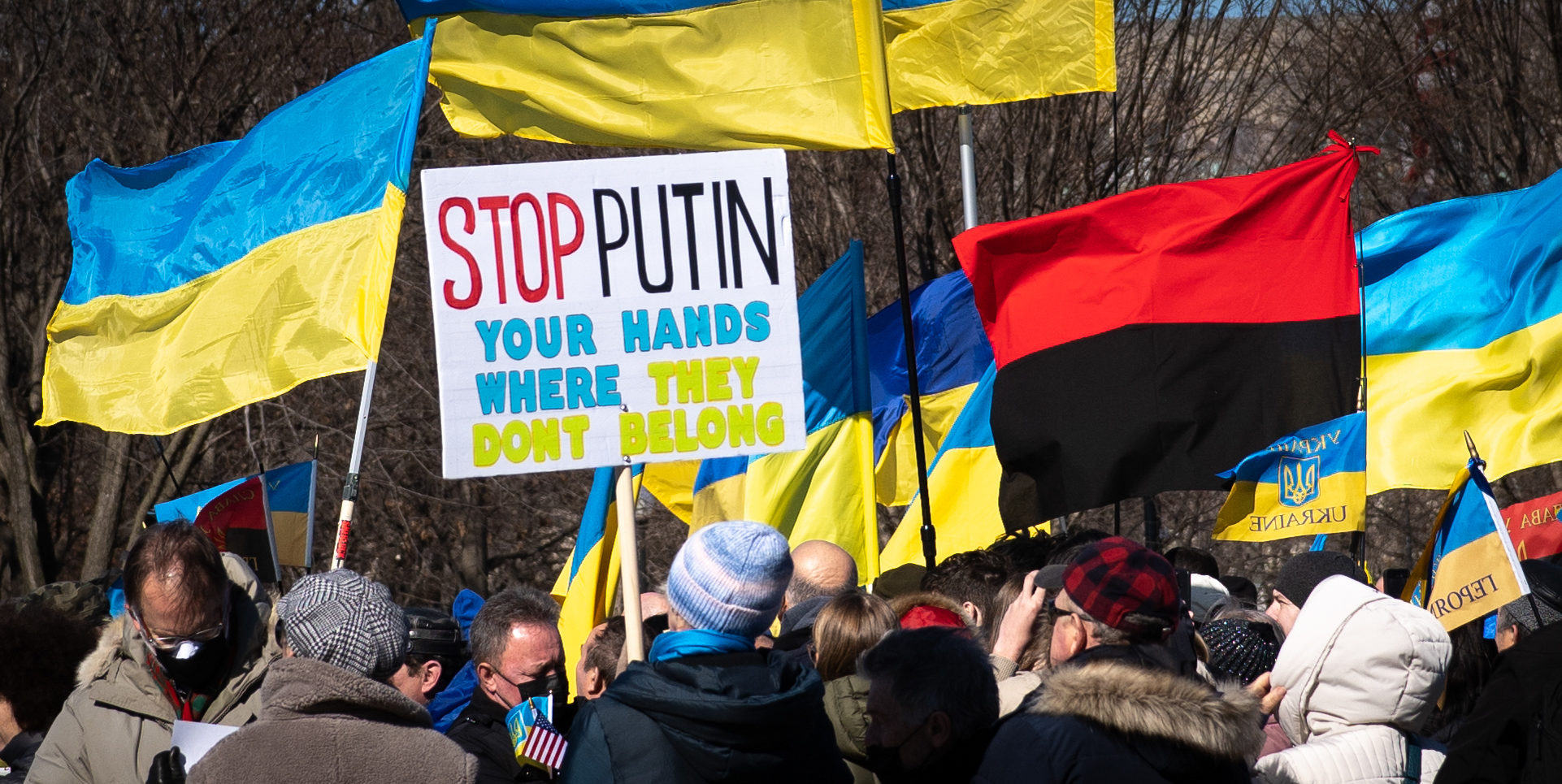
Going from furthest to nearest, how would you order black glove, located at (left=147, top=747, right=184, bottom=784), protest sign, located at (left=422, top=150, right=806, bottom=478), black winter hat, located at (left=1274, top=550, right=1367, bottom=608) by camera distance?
black winter hat, located at (left=1274, top=550, right=1367, bottom=608) → protest sign, located at (left=422, top=150, right=806, bottom=478) → black glove, located at (left=147, top=747, right=184, bottom=784)

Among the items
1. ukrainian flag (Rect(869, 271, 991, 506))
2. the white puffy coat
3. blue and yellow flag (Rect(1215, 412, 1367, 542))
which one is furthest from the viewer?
ukrainian flag (Rect(869, 271, 991, 506))

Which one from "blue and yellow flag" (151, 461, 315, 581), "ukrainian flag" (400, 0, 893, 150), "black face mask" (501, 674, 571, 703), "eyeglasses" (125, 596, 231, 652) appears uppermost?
"ukrainian flag" (400, 0, 893, 150)

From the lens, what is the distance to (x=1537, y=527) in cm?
688

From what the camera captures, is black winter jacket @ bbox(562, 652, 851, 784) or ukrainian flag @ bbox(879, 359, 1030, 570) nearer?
black winter jacket @ bbox(562, 652, 851, 784)

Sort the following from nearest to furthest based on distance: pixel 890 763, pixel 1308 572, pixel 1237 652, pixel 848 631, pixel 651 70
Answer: pixel 890 763, pixel 848 631, pixel 1237 652, pixel 1308 572, pixel 651 70

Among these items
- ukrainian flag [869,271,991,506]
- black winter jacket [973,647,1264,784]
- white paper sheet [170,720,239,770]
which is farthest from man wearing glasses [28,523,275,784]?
ukrainian flag [869,271,991,506]

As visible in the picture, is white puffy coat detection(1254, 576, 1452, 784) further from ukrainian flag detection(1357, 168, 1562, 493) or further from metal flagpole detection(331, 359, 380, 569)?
metal flagpole detection(331, 359, 380, 569)

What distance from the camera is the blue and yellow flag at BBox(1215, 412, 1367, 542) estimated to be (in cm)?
664

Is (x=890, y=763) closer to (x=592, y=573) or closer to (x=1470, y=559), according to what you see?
(x=1470, y=559)

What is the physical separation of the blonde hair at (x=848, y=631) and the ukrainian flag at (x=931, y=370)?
4886 millimetres

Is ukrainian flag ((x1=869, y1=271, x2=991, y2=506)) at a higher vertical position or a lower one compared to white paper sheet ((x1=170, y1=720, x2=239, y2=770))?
higher

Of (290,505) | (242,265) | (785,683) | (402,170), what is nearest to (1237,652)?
(785,683)

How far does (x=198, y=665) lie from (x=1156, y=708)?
235 cm

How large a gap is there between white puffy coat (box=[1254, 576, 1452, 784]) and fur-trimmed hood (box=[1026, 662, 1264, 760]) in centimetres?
63
